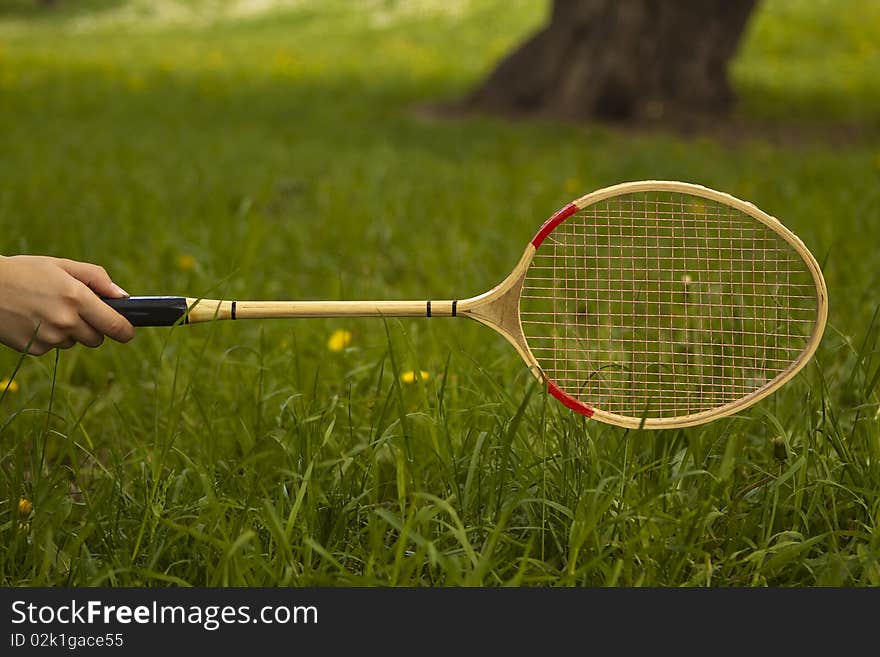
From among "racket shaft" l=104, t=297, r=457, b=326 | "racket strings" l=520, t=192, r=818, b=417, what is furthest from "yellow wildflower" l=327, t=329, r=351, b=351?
"racket shaft" l=104, t=297, r=457, b=326

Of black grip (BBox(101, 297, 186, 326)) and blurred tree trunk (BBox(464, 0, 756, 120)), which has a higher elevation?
blurred tree trunk (BBox(464, 0, 756, 120))

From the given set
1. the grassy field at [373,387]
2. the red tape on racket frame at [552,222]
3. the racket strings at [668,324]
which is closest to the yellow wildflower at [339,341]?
the grassy field at [373,387]

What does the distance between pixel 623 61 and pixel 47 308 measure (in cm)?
658

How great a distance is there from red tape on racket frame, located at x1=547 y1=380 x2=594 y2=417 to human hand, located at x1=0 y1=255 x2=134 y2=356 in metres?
0.83

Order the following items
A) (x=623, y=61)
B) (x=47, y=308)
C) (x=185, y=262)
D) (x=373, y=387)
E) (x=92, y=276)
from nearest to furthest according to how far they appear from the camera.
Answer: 1. (x=47, y=308)
2. (x=92, y=276)
3. (x=373, y=387)
4. (x=185, y=262)
5. (x=623, y=61)

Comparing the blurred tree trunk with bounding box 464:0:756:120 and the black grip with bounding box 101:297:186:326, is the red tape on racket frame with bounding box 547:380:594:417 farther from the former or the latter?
the blurred tree trunk with bounding box 464:0:756:120

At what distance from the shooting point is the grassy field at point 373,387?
1864 mm

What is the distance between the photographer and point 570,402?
2.06 m

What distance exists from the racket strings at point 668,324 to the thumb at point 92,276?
813 millimetres

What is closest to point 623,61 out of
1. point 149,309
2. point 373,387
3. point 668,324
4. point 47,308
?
point 668,324

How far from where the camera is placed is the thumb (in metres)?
1.97

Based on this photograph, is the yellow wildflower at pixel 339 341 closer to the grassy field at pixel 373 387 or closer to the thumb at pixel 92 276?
the grassy field at pixel 373 387

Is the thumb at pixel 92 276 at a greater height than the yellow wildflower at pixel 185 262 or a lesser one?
lesser

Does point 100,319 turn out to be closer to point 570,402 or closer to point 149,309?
point 149,309
